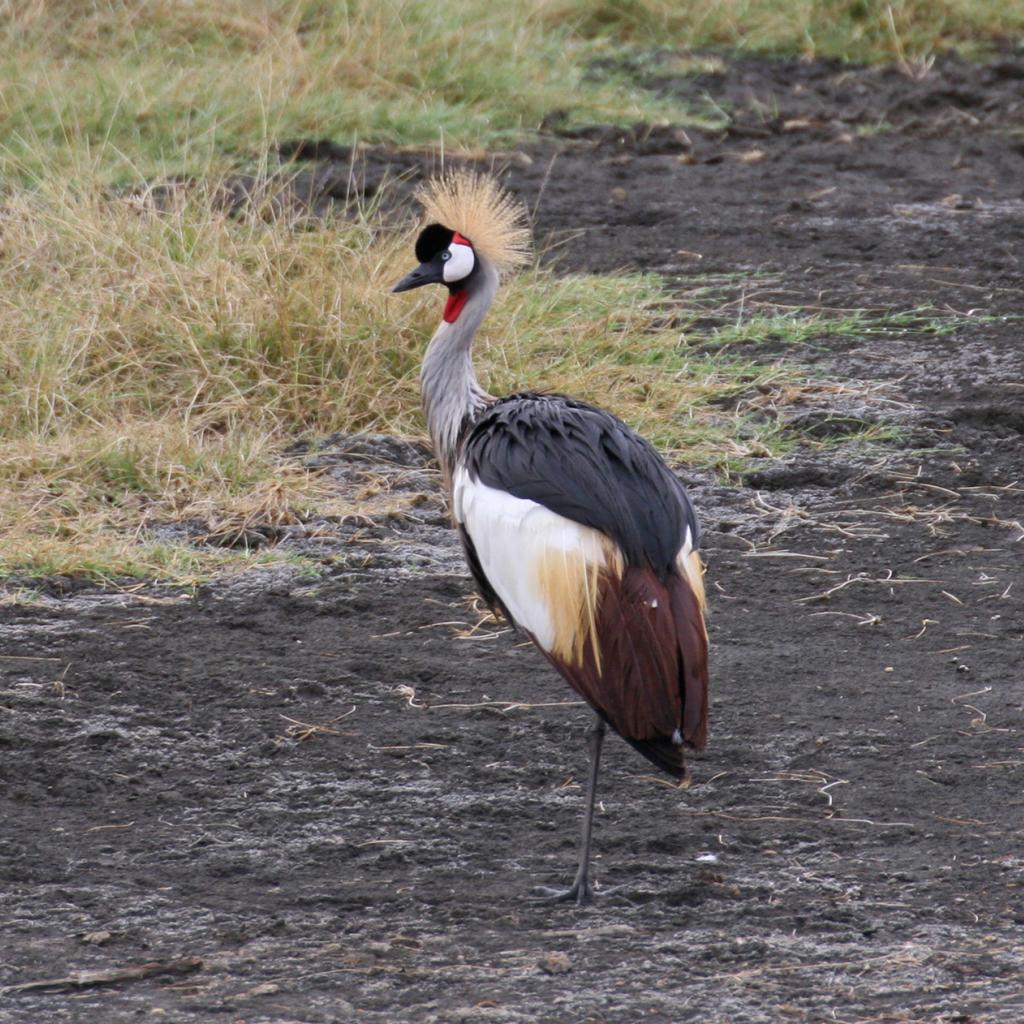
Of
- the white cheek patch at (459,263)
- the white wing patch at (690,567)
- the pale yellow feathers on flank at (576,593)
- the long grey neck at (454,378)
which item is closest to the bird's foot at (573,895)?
the pale yellow feathers on flank at (576,593)

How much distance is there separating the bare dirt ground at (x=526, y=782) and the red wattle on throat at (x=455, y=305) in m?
0.83

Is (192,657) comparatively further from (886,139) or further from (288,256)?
(886,139)

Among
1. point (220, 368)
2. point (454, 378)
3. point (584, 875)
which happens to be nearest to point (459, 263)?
point (454, 378)

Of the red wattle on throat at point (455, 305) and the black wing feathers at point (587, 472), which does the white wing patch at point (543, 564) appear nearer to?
the black wing feathers at point (587, 472)

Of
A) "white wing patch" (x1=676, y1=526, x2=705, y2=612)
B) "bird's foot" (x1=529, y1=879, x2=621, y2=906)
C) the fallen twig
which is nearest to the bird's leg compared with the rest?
"bird's foot" (x1=529, y1=879, x2=621, y2=906)

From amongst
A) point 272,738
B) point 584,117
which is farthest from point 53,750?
point 584,117

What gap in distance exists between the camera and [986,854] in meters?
3.40

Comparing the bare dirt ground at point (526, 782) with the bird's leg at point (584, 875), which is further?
the bird's leg at point (584, 875)

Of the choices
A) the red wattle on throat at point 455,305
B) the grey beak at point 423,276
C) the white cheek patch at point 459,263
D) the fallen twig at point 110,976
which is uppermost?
the white cheek patch at point 459,263

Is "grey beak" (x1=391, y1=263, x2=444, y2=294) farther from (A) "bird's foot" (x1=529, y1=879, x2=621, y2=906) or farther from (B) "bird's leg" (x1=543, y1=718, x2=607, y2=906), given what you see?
(A) "bird's foot" (x1=529, y1=879, x2=621, y2=906)

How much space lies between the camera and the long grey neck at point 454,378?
4.17m

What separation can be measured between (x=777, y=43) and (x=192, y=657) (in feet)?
26.1

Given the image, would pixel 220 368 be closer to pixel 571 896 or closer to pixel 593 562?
pixel 593 562

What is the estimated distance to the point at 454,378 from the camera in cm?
419
